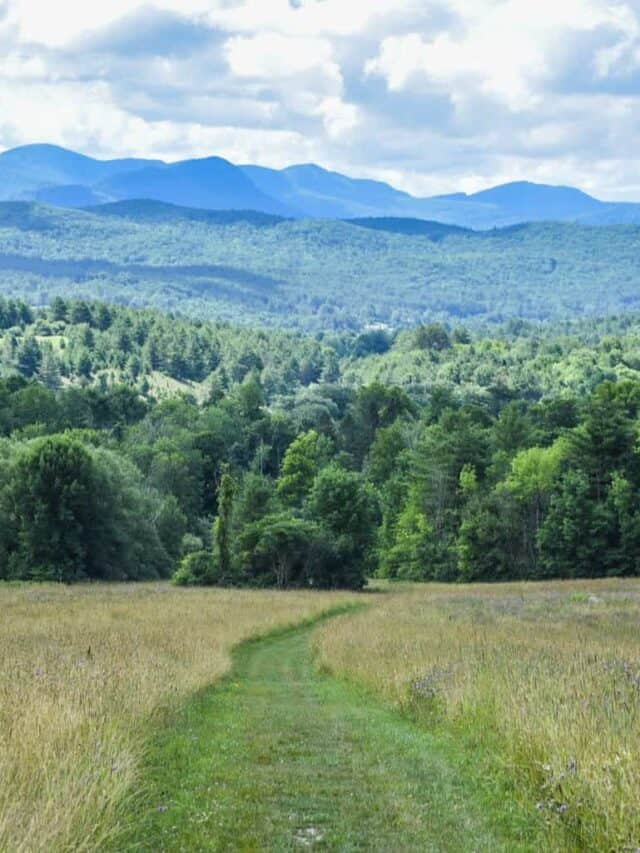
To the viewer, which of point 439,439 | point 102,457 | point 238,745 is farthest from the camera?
point 439,439

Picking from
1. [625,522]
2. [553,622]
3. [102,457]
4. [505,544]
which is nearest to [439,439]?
[505,544]

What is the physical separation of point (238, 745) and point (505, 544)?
65.9 m

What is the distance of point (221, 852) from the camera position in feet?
28.6

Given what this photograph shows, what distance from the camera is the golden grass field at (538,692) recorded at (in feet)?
29.3

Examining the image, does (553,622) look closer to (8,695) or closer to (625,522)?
(8,695)

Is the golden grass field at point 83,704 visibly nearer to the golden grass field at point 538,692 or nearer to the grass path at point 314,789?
the grass path at point 314,789

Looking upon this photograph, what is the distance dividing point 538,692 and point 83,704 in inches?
219

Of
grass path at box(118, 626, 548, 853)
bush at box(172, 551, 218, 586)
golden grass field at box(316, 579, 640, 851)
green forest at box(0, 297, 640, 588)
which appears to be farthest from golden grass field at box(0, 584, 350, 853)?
green forest at box(0, 297, 640, 588)

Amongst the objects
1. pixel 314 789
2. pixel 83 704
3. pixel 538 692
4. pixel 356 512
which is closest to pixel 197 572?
pixel 356 512

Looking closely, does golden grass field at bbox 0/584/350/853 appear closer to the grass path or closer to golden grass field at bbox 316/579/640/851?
the grass path

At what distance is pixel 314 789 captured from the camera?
36.1 feet

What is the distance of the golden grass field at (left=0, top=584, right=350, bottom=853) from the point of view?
26.6 feet

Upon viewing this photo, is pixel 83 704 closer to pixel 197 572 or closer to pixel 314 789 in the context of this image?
pixel 314 789

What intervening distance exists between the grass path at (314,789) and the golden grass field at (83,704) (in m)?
0.46
